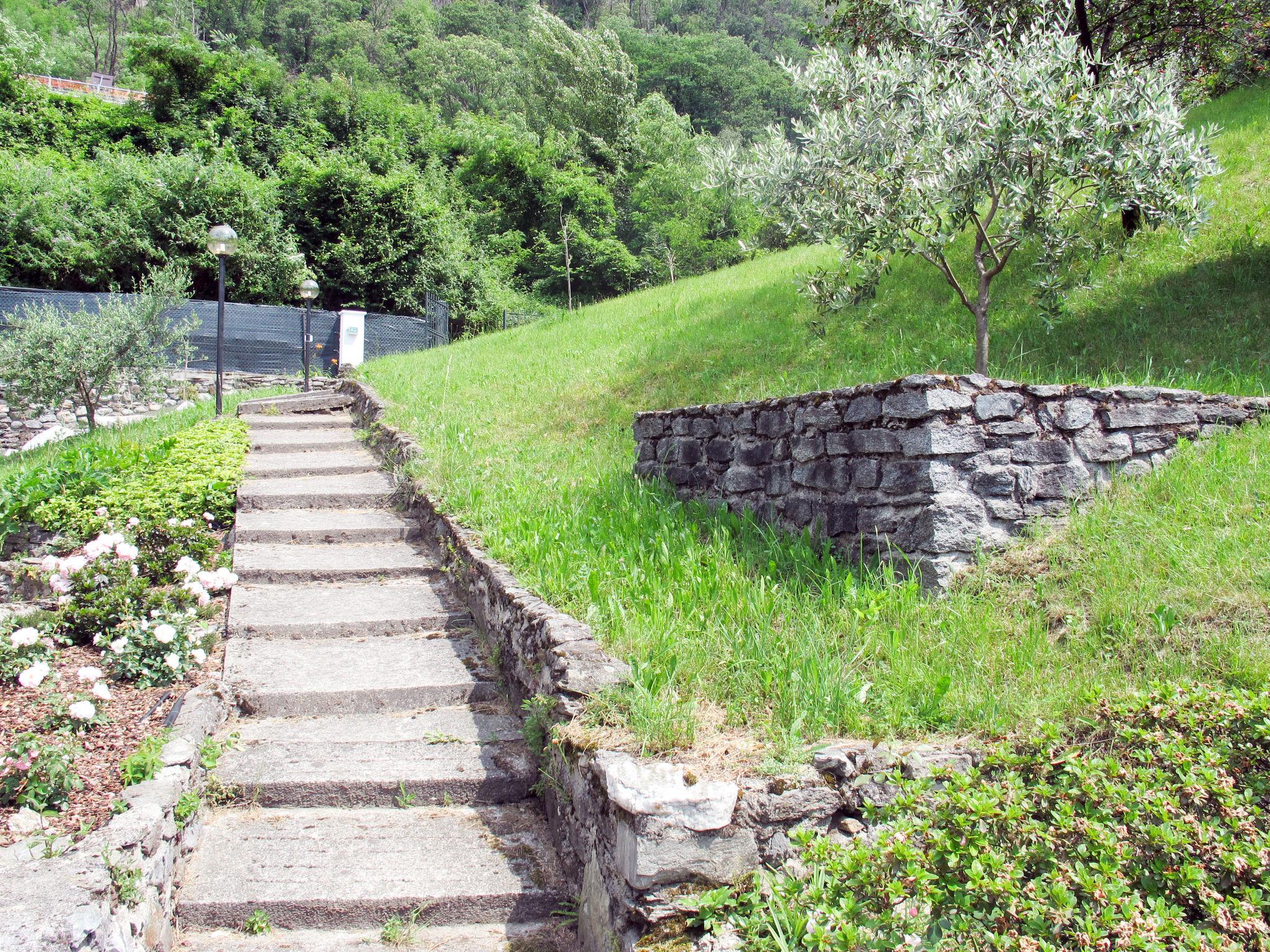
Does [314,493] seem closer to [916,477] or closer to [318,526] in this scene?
[318,526]

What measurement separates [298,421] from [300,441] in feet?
3.57

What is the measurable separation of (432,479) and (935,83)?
5.09m

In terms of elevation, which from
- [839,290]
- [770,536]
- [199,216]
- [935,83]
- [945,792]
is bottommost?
[945,792]

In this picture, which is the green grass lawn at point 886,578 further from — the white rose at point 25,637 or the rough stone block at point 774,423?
the white rose at point 25,637

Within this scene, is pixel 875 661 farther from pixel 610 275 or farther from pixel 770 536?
pixel 610 275

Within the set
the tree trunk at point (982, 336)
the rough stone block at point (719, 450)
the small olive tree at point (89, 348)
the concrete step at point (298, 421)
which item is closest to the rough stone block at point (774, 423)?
the rough stone block at point (719, 450)

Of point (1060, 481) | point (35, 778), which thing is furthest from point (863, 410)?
point (35, 778)

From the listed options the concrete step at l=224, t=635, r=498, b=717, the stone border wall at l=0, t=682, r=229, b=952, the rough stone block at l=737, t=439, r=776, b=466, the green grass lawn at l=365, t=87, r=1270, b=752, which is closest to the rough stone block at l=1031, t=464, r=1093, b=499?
the green grass lawn at l=365, t=87, r=1270, b=752

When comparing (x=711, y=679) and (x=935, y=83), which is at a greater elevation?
(x=935, y=83)

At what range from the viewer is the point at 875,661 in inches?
125

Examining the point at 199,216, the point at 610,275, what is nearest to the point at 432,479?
the point at 199,216

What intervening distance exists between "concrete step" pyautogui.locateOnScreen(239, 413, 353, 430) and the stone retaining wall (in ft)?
6.44

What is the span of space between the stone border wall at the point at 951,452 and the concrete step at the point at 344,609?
87.5 inches

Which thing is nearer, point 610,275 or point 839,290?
point 839,290
